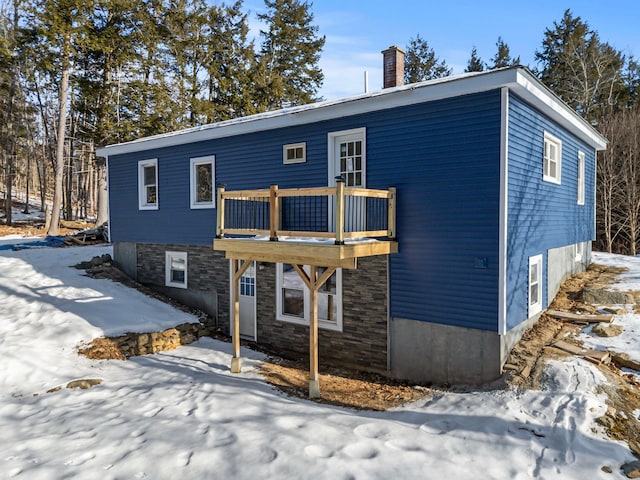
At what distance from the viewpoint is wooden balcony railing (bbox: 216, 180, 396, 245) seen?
6629mm

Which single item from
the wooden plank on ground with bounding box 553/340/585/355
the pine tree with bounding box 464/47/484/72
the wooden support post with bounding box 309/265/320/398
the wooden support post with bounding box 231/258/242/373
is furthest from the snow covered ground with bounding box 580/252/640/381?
the pine tree with bounding box 464/47/484/72

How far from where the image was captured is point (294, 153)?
30.1 ft

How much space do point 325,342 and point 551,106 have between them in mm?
6591

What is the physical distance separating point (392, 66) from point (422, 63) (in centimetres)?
2508

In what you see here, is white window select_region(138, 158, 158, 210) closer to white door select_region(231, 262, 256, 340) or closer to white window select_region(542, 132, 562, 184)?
white door select_region(231, 262, 256, 340)

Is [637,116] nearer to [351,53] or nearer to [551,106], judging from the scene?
[351,53]

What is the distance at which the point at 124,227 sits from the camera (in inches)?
515

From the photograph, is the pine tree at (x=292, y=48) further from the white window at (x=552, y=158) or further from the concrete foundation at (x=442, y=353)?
the concrete foundation at (x=442, y=353)

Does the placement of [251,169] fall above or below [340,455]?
above

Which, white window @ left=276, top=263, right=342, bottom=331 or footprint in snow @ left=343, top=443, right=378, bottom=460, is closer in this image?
footprint in snow @ left=343, top=443, right=378, bottom=460

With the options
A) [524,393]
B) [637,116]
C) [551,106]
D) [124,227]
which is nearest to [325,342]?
[524,393]

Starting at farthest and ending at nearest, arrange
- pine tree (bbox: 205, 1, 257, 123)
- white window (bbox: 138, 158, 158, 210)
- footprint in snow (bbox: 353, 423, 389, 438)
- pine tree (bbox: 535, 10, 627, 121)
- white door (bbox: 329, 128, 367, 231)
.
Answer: pine tree (bbox: 205, 1, 257, 123)
pine tree (bbox: 535, 10, 627, 121)
white window (bbox: 138, 158, 158, 210)
white door (bbox: 329, 128, 367, 231)
footprint in snow (bbox: 353, 423, 389, 438)

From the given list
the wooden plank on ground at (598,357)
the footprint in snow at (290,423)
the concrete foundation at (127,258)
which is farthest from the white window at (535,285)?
the concrete foundation at (127,258)

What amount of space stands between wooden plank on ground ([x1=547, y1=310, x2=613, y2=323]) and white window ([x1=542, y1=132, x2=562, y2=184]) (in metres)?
2.82
